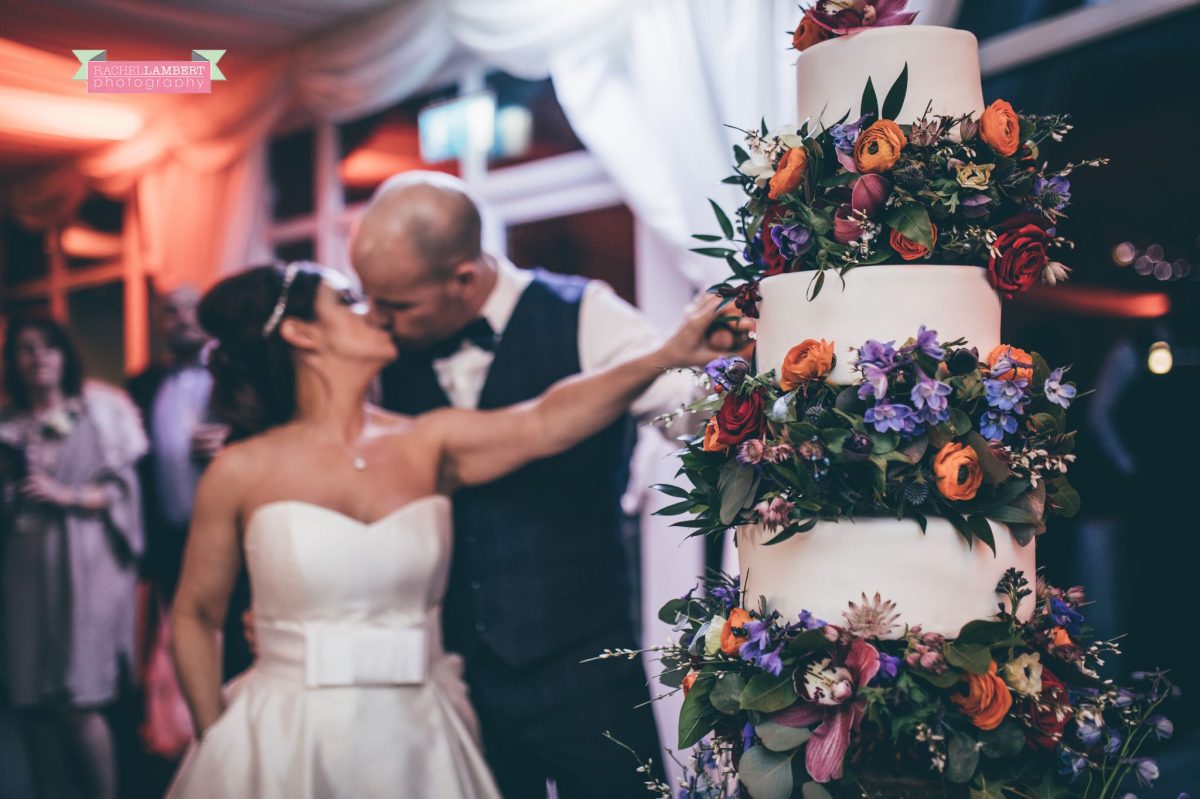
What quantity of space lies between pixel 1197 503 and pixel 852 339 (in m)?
1.39

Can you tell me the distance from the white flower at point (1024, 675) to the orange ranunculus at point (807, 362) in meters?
0.53

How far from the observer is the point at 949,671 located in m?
1.59

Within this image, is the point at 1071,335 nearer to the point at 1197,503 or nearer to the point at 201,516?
the point at 1197,503

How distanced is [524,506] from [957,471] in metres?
1.44

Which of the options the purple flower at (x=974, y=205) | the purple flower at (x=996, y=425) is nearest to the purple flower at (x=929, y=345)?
the purple flower at (x=996, y=425)

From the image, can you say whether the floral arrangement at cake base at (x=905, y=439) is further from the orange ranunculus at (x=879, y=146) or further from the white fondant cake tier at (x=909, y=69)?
the white fondant cake tier at (x=909, y=69)

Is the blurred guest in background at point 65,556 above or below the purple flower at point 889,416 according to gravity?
below

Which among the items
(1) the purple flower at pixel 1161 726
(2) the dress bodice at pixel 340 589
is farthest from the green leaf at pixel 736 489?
(2) the dress bodice at pixel 340 589

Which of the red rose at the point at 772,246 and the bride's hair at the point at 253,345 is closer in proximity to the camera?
the red rose at the point at 772,246

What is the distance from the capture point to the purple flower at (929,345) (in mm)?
1604

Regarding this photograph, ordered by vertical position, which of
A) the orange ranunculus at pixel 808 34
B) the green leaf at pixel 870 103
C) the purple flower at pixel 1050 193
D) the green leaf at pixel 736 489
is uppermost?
the orange ranunculus at pixel 808 34

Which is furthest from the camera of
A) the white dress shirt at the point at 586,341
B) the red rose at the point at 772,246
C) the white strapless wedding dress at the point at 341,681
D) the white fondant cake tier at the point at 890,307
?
the white dress shirt at the point at 586,341

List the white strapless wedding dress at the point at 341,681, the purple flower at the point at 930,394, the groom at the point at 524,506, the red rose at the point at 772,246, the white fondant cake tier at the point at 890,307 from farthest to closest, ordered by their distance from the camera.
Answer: the groom at the point at 524,506 < the white strapless wedding dress at the point at 341,681 < the red rose at the point at 772,246 < the white fondant cake tier at the point at 890,307 < the purple flower at the point at 930,394

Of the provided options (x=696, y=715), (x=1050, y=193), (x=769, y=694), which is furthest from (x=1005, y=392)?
(x=696, y=715)
